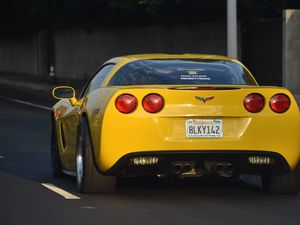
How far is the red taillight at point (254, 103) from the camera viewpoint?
10125 millimetres

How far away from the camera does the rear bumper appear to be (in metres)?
9.98

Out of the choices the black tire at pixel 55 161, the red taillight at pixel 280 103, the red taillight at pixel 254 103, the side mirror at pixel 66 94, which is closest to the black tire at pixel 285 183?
the red taillight at pixel 280 103

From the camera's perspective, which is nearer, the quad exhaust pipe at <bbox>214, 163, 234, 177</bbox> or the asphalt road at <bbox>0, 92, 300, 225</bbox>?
the asphalt road at <bbox>0, 92, 300, 225</bbox>

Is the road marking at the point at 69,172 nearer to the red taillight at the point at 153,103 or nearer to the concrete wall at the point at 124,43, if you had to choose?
the red taillight at the point at 153,103

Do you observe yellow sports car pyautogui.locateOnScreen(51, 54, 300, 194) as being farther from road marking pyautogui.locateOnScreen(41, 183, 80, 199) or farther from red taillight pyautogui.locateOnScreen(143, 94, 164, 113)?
road marking pyautogui.locateOnScreen(41, 183, 80, 199)

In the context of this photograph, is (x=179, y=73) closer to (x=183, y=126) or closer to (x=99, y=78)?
(x=183, y=126)

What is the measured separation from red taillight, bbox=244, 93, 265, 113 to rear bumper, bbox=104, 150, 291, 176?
1.34ft

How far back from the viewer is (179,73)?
428 inches

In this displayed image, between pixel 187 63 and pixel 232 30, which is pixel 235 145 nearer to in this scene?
pixel 187 63

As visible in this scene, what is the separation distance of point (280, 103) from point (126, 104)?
1483mm

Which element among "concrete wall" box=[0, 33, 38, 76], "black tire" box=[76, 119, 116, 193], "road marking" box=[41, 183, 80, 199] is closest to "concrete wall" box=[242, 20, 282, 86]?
"concrete wall" box=[0, 33, 38, 76]

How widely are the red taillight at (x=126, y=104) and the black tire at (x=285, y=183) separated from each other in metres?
1.78

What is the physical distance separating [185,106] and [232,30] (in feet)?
32.7

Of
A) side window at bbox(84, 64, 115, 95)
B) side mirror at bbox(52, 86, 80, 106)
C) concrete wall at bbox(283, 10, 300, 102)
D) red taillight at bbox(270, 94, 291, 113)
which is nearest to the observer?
red taillight at bbox(270, 94, 291, 113)
